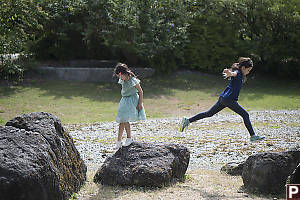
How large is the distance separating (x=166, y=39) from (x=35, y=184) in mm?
12384

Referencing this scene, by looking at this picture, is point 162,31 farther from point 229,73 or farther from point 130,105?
point 130,105

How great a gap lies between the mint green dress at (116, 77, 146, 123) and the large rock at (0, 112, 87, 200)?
0.99 meters

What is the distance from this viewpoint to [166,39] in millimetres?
16016

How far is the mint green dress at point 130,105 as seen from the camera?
6.25m

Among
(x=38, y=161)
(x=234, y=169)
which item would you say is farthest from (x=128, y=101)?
(x=38, y=161)

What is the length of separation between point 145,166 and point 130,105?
3.78ft

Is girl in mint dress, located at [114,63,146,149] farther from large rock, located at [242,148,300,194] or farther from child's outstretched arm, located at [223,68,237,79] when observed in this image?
large rock, located at [242,148,300,194]

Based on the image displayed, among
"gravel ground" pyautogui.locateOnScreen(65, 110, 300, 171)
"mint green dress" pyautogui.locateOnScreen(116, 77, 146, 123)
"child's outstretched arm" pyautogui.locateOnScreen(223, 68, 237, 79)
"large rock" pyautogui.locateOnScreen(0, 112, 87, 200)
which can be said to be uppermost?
"child's outstretched arm" pyautogui.locateOnScreen(223, 68, 237, 79)

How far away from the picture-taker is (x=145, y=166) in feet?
18.1

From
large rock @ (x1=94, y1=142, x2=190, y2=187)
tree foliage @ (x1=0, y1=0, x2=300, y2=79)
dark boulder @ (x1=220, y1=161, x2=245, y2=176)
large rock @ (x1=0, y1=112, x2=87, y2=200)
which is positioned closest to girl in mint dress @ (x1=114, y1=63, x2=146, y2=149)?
large rock @ (x1=94, y1=142, x2=190, y2=187)

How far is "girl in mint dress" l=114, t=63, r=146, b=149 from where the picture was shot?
20.5ft

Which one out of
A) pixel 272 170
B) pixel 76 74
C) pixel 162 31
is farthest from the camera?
pixel 162 31

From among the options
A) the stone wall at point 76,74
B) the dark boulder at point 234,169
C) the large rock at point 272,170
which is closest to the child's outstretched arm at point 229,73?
the dark boulder at point 234,169

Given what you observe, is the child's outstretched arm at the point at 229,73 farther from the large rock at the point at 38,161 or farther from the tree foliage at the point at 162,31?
the tree foliage at the point at 162,31
